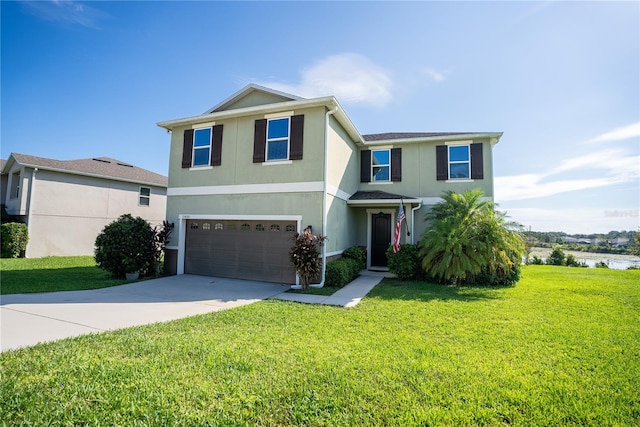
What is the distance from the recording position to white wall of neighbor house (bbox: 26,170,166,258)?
51.9ft

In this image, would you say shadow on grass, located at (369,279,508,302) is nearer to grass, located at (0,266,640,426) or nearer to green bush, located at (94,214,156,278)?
grass, located at (0,266,640,426)

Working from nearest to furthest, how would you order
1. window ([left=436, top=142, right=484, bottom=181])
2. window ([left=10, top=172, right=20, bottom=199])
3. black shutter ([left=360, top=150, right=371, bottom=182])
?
1. window ([left=436, top=142, right=484, bottom=181])
2. black shutter ([left=360, top=150, right=371, bottom=182])
3. window ([left=10, top=172, right=20, bottom=199])

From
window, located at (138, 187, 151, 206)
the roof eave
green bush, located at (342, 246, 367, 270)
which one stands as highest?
the roof eave

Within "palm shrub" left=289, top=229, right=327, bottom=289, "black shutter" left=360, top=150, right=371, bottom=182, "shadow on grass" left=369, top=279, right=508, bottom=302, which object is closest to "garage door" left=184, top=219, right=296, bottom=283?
"palm shrub" left=289, top=229, right=327, bottom=289

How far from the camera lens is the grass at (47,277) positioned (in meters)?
8.20

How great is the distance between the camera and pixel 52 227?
1631cm

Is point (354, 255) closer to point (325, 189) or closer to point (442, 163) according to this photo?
point (325, 189)

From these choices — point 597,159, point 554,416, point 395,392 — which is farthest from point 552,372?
point 597,159

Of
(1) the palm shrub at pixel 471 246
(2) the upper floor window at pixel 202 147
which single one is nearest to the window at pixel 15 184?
(2) the upper floor window at pixel 202 147

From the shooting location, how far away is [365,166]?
14.0 metres

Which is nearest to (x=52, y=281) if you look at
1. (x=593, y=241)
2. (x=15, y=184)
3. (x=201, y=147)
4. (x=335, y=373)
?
(x=201, y=147)

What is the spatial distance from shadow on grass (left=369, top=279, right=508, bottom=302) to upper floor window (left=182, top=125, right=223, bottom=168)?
7.39m

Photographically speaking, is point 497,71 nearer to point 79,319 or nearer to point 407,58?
point 407,58

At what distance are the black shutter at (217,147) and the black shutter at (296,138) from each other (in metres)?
2.93
